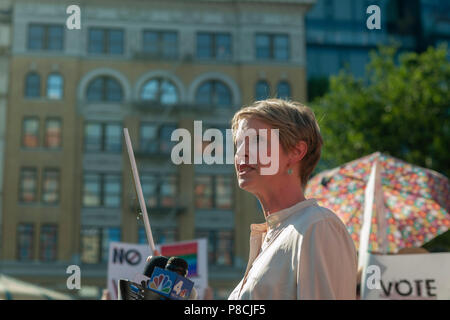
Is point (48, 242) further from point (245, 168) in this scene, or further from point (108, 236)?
point (245, 168)

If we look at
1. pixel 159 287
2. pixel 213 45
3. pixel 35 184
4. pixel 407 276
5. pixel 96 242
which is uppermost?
pixel 213 45

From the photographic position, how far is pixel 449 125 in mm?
22312

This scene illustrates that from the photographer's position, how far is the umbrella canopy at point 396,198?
7.56m

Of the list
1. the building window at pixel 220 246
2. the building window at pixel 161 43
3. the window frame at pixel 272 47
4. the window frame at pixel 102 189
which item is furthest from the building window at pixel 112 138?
the window frame at pixel 272 47

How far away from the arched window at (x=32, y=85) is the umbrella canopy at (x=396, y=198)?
28.0 meters

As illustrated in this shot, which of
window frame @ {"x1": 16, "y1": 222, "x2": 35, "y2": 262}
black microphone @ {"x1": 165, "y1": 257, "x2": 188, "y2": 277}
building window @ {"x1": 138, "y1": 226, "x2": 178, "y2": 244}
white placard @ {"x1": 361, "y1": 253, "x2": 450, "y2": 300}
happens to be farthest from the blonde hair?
window frame @ {"x1": 16, "y1": 222, "x2": 35, "y2": 262}

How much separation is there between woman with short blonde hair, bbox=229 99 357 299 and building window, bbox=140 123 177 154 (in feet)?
104

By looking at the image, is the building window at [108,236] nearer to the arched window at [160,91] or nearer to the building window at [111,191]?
the building window at [111,191]

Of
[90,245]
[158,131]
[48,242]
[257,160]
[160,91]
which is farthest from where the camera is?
[160,91]

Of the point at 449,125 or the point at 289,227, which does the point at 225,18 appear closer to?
the point at 449,125

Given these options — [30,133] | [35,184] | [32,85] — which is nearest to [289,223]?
[35,184]

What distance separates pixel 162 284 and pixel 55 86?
3354 centimetres

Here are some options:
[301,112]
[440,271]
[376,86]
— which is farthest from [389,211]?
[376,86]

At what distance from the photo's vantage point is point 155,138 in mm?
34219
